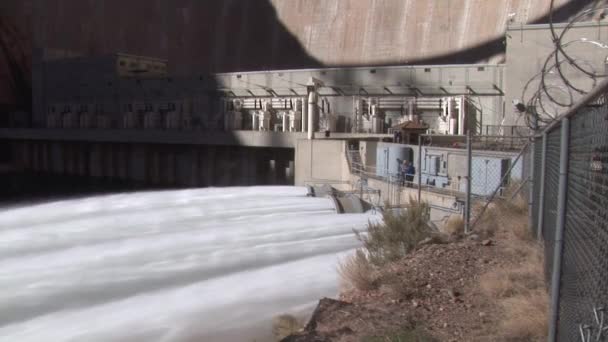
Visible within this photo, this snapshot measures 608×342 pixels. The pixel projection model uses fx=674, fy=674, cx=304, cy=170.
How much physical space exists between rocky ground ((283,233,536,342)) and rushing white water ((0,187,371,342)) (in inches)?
58.8

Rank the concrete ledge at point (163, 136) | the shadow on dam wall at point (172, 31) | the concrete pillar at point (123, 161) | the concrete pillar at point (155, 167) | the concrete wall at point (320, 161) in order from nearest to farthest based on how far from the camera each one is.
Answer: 1. the concrete wall at point (320, 161)
2. the concrete ledge at point (163, 136)
3. the concrete pillar at point (155, 167)
4. the concrete pillar at point (123, 161)
5. the shadow on dam wall at point (172, 31)

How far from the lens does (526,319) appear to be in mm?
4914

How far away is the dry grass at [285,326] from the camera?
6.84m

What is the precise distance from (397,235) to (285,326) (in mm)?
2147

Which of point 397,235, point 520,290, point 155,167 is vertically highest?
point 397,235

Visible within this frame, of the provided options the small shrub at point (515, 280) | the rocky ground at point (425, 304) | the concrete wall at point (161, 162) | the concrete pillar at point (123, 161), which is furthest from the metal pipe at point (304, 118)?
the small shrub at point (515, 280)

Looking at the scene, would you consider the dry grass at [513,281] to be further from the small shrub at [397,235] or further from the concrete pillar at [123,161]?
the concrete pillar at [123,161]

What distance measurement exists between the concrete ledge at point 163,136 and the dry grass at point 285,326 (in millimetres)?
21467

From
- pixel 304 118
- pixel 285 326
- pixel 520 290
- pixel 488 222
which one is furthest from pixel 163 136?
pixel 520 290

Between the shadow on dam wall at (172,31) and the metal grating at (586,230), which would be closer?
the metal grating at (586,230)

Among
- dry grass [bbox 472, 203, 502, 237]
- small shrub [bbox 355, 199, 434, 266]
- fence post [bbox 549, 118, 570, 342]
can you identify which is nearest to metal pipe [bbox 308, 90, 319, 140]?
dry grass [bbox 472, 203, 502, 237]

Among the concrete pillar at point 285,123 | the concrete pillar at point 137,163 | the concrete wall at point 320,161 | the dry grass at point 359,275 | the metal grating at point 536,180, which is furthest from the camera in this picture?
the concrete pillar at point 137,163

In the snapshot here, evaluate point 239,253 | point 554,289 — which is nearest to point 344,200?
point 239,253

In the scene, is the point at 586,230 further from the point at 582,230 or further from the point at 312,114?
the point at 312,114
